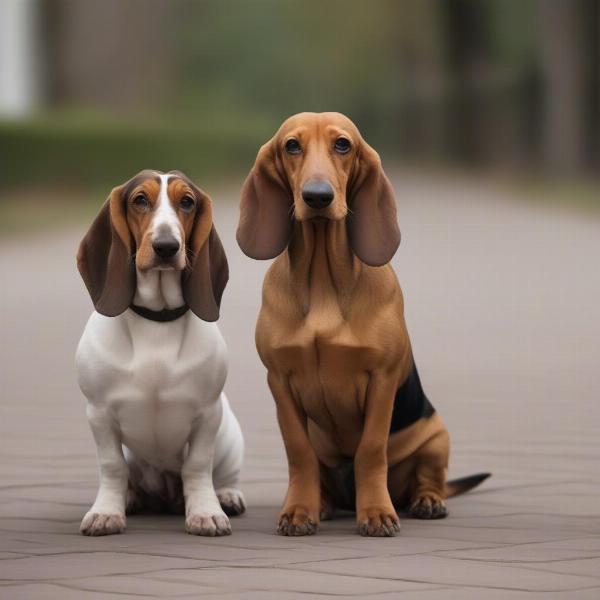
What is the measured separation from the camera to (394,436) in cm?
589

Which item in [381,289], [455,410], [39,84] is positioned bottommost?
[455,410]

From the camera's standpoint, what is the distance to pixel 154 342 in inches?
217

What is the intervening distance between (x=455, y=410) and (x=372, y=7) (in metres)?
32.7

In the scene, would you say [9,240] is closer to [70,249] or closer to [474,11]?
[70,249]

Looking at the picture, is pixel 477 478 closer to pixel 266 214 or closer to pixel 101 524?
pixel 266 214

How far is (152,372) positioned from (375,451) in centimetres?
86

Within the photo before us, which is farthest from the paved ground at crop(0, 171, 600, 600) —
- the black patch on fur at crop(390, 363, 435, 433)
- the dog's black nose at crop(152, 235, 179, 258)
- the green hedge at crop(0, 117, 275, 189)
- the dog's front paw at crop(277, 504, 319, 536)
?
the green hedge at crop(0, 117, 275, 189)

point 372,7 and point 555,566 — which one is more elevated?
point 372,7

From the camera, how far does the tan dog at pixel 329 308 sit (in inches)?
217

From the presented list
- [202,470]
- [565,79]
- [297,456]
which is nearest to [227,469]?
[202,470]

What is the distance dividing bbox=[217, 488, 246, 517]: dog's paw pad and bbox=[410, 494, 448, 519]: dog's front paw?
2.18ft

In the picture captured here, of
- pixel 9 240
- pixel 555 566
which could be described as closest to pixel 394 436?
pixel 555 566

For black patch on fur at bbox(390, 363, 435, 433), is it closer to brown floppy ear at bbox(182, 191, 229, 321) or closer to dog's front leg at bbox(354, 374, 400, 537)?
dog's front leg at bbox(354, 374, 400, 537)

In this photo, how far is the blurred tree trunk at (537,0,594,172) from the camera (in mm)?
36000
